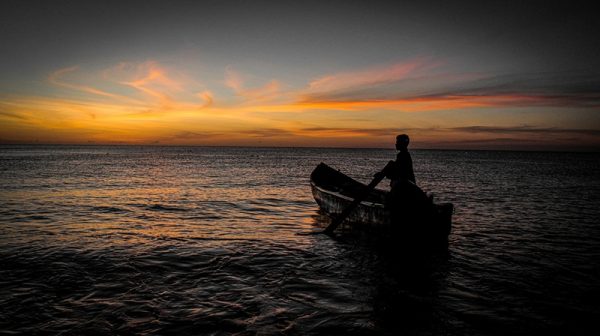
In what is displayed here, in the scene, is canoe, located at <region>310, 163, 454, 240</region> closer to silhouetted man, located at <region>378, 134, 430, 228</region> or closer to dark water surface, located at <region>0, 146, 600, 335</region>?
silhouetted man, located at <region>378, 134, 430, 228</region>

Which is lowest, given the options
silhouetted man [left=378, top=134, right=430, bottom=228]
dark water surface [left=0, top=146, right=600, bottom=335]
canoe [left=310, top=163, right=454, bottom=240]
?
dark water surface [left=0, top=146, right=600, bottom=335]

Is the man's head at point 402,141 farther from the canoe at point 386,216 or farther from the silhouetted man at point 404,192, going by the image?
the canoe at point 386,216

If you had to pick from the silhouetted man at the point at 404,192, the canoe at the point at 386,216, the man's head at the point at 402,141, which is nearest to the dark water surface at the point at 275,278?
the canoe at the point at 386,216

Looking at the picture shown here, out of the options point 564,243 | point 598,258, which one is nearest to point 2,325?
point 598,258

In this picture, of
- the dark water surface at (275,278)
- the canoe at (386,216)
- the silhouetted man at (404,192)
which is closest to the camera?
the dark water surface at (275,278)

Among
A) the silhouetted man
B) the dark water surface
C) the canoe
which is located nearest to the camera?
the dark water surface

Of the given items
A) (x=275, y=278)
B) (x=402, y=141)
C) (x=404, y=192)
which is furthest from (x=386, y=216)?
(x=275, y=278)

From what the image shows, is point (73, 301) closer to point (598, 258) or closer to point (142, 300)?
point (142, 300)

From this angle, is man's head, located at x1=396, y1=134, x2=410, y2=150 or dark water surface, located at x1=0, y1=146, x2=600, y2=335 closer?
dark water surface, located at x1=0, y1=146, x2=600, y2=335

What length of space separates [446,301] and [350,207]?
5.66 m

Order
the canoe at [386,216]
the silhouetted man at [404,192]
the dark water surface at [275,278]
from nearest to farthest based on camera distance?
the dark water surface at [275,278], the silhouetted man at [404,192], the canoe at [386,216]

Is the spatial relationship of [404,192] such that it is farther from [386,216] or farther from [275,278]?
[275,278]

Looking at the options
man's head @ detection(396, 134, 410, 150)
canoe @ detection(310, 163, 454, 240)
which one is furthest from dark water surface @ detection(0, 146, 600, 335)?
man's head @ detection(396, 134, 410, 150)

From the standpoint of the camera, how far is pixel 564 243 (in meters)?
11.5
